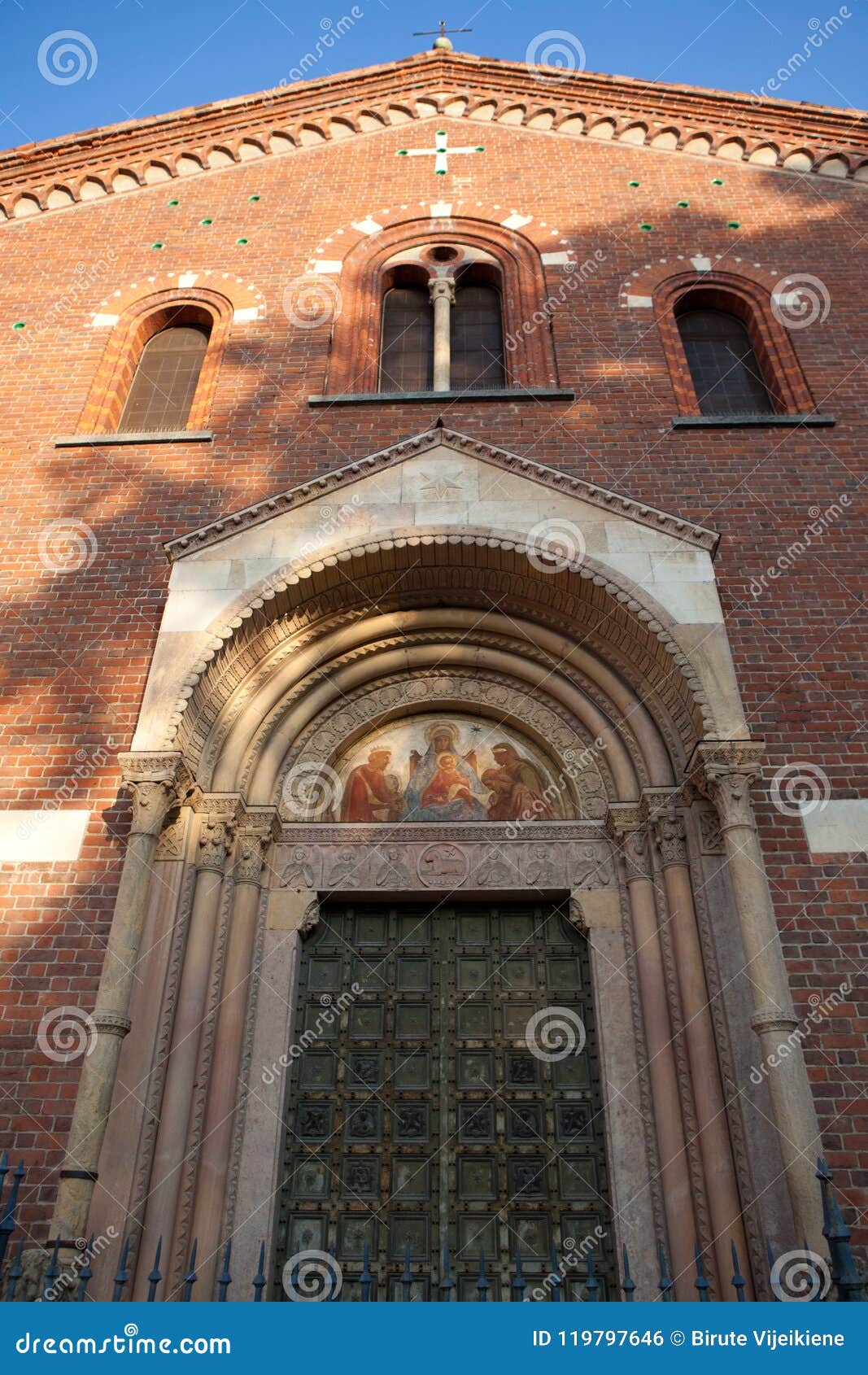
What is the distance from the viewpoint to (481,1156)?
7176mm

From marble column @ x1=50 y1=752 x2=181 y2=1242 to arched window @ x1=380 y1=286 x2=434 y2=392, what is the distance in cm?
553

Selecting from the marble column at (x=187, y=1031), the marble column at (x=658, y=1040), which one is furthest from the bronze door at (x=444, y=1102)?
the marble column at (x=187, y=1031)

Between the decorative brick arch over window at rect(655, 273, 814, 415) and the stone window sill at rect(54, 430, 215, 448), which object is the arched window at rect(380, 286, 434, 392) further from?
the decorative brick arch over window at rect(655, 273, 814, 415)

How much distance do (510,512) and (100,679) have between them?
3648 millimetres

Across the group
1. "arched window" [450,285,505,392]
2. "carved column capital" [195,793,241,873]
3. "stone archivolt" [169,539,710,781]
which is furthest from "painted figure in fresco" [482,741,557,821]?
"arched window" [450,285,505,392]

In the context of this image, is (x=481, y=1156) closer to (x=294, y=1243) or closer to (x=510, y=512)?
(x=294, y=1243)

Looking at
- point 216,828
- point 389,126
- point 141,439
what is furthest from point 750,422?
point 389,126

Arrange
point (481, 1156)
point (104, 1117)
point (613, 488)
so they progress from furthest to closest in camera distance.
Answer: point (613, 488), point (481, 1156), point (104, 1117)

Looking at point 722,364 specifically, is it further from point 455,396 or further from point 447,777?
point 447,777

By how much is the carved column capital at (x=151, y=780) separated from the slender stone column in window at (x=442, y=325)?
16.4 ft

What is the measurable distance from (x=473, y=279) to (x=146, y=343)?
3.83m

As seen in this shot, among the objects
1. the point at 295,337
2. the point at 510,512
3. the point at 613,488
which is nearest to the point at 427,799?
the point at 510,512

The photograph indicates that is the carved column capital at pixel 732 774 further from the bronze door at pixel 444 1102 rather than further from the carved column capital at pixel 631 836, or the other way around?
the bronze door at pixel 444 1102

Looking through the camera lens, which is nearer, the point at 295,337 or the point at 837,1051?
the point at 837,1051
